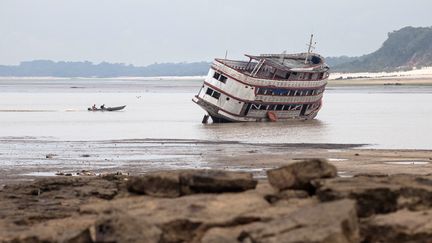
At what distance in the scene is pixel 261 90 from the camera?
5484 cm

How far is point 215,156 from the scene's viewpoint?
3294 cm

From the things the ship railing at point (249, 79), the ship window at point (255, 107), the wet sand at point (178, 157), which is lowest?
the wet sand at point (178, 157)

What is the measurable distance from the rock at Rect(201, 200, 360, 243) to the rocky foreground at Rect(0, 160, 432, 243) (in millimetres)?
13

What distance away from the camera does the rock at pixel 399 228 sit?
11.8 m

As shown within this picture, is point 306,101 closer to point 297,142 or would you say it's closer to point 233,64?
point 233,64

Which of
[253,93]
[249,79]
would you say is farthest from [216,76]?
[253,93]

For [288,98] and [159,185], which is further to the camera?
[288,98]

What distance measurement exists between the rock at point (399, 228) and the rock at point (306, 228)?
22.0 inches

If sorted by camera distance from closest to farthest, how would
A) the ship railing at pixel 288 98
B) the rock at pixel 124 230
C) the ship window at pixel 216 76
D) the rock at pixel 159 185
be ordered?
the rock at pixel 124 230
the rock at pixel 159 185
the ship window at pixel 216 76
the ship railing at pixel 288 98

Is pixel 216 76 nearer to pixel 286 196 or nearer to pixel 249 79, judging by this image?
pixel 249 79

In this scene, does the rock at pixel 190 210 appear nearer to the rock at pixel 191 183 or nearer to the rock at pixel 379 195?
the rock at pixel 191 183

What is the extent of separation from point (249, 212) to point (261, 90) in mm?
42285

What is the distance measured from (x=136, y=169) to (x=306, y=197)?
47.8 feet

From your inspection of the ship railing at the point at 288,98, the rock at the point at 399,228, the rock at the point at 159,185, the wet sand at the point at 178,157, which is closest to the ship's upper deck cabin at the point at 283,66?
the ship railing at the point at 288,98
